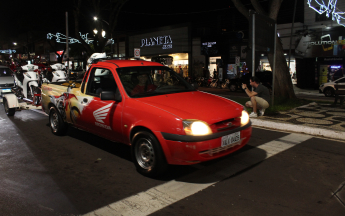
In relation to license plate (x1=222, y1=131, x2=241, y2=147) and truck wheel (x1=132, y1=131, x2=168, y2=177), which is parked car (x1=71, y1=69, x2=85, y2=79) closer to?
truck wheel (x1=132, y1=131, x2=168, y2=177)

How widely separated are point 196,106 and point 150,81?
1251mm

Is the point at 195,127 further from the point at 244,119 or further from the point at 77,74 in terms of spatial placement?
the point at 77,74

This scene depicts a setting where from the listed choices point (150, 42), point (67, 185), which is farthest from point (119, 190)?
point (150, 42)

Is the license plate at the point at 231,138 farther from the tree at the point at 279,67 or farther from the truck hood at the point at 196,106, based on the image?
the tree at the point at 279,67

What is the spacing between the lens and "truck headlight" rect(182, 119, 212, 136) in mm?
3869

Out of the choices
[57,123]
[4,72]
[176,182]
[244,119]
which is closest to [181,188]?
[176,182]

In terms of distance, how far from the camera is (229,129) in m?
4.25

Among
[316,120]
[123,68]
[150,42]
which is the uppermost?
[150,42]

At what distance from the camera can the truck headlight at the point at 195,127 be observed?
387 cm

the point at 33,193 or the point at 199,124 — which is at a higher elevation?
the point at 199,124

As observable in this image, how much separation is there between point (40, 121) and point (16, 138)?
205 cm

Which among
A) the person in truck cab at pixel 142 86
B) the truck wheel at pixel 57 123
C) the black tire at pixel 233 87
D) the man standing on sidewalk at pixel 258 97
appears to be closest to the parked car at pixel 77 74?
the truck wheel at pixel 57 123

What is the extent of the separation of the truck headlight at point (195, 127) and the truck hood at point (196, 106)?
0.22 feet

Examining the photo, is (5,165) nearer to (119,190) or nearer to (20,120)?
(119,190)
